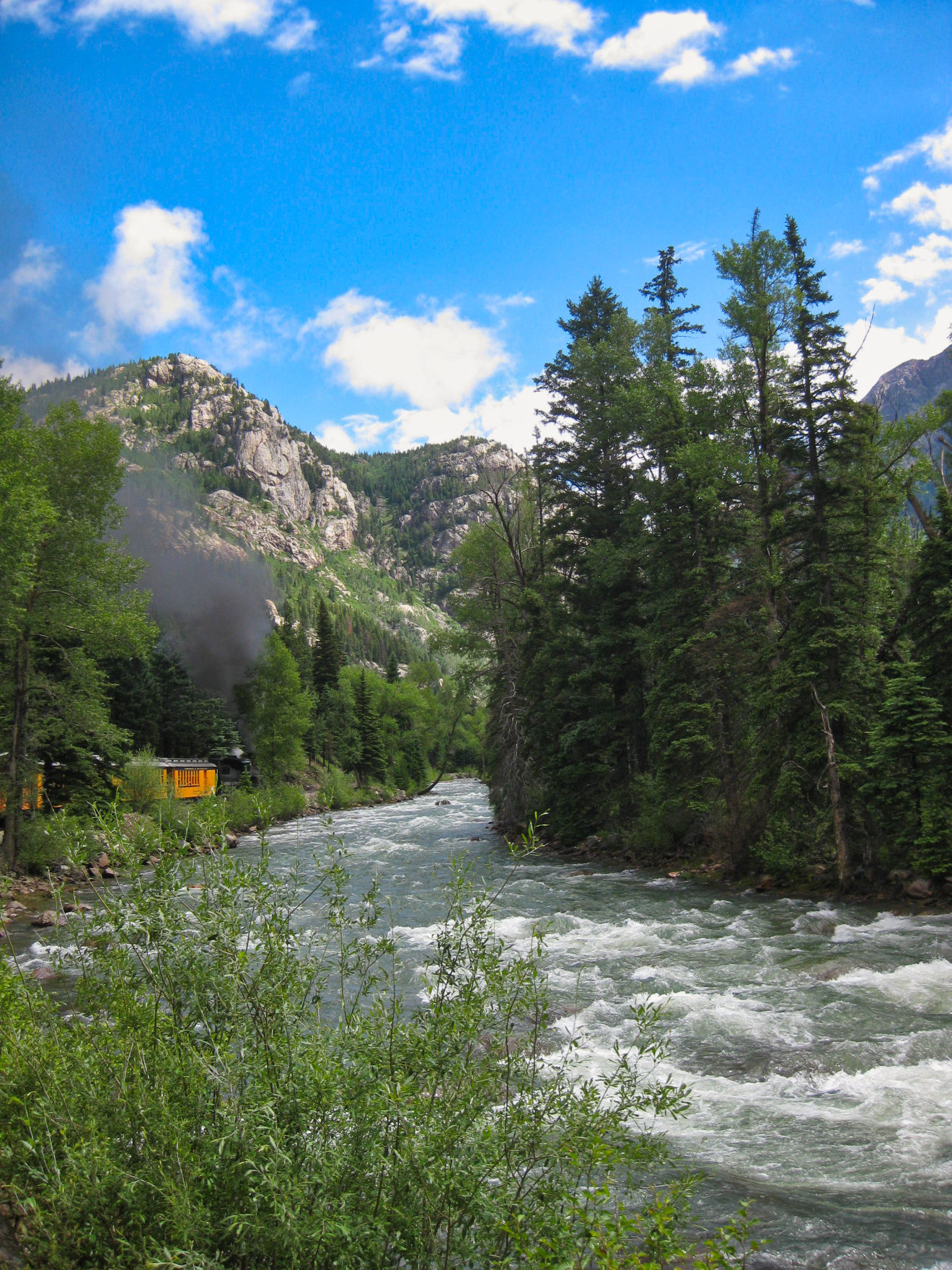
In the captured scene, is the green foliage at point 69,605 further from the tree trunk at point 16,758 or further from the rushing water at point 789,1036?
the rushing water at point 789,1036

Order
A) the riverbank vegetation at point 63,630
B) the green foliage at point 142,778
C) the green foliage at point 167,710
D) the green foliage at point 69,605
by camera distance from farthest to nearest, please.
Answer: the green foliage at point 167,710 < the green foliage at point 142,778 < the green foliage at point 69,605 < the riverbank vegetation at point 63,630

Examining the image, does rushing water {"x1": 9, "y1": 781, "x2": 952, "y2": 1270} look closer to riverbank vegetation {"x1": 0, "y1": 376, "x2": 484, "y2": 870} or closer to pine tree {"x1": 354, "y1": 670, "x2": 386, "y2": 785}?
riverbank vegetation {"x1": 0, "y1": 376, "x2": 484, "y2": 870}

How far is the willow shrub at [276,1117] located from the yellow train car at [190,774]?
37733 millimetres

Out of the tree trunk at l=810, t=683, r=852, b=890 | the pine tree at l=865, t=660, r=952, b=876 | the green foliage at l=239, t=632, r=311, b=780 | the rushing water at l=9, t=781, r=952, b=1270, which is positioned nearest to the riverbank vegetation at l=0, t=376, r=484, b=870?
the green foliage at l=239, t=632, r=311, b=780

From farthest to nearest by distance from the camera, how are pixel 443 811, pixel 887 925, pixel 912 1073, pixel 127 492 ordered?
pixel 127 492
pixel 443 811
pixel 887 925
pixel 912 1073

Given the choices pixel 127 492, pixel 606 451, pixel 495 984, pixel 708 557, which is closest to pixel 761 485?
pixel 708 557

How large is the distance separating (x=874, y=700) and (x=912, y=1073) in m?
10.4

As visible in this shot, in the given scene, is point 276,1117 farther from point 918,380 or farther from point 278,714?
point 918,380

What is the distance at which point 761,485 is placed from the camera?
65.8 feet

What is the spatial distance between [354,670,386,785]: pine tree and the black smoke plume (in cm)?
1033

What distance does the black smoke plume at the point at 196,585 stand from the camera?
6106cm

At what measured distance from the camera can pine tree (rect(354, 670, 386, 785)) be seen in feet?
210

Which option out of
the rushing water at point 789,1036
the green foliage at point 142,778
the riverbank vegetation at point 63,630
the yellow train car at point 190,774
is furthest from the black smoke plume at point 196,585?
the rushing water at point 789,1036

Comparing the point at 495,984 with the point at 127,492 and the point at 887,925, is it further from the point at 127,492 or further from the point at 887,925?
the point at 127,492
